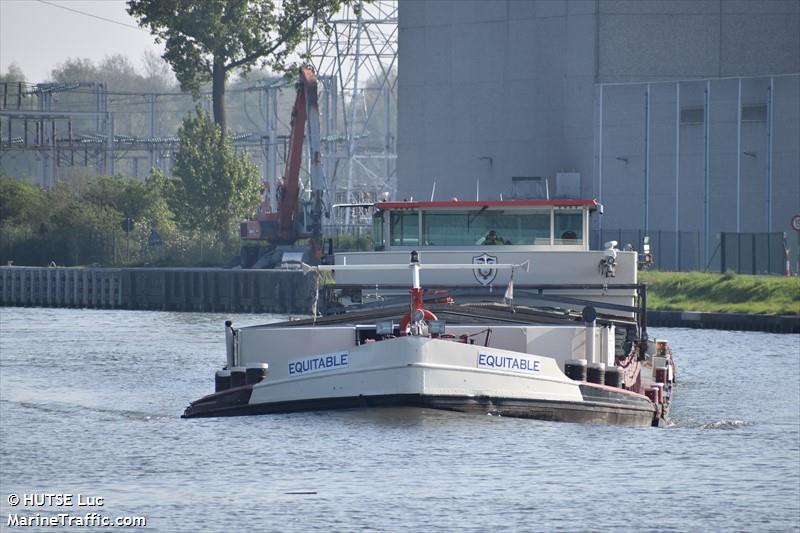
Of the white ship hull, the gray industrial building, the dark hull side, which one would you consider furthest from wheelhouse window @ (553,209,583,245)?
the gray industrial building

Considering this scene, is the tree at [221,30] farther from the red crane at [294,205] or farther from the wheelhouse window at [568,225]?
the wheelhouse window at [568,225]

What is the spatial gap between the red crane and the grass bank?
22.2 meters

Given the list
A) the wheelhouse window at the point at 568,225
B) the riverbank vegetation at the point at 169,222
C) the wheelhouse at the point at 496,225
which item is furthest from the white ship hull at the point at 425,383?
the riverbank vegetation at the point at 169,222

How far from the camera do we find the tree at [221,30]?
90062 millimetres

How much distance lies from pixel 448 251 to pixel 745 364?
15.3 meters

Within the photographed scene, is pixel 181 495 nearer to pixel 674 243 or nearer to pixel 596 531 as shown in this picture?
pixel 596 531

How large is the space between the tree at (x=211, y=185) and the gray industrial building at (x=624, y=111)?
1042cm

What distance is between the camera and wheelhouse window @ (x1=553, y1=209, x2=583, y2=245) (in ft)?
107

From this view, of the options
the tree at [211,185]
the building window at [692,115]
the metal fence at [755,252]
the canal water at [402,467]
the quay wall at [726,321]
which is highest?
the building window at [692,115]

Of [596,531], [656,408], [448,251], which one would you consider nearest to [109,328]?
[448,251]

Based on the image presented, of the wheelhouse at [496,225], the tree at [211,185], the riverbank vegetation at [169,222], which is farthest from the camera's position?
the tree at [211,185]

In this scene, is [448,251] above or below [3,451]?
above

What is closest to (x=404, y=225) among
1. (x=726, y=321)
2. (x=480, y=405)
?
(x=480, y=405)

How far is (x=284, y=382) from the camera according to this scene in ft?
81.8
